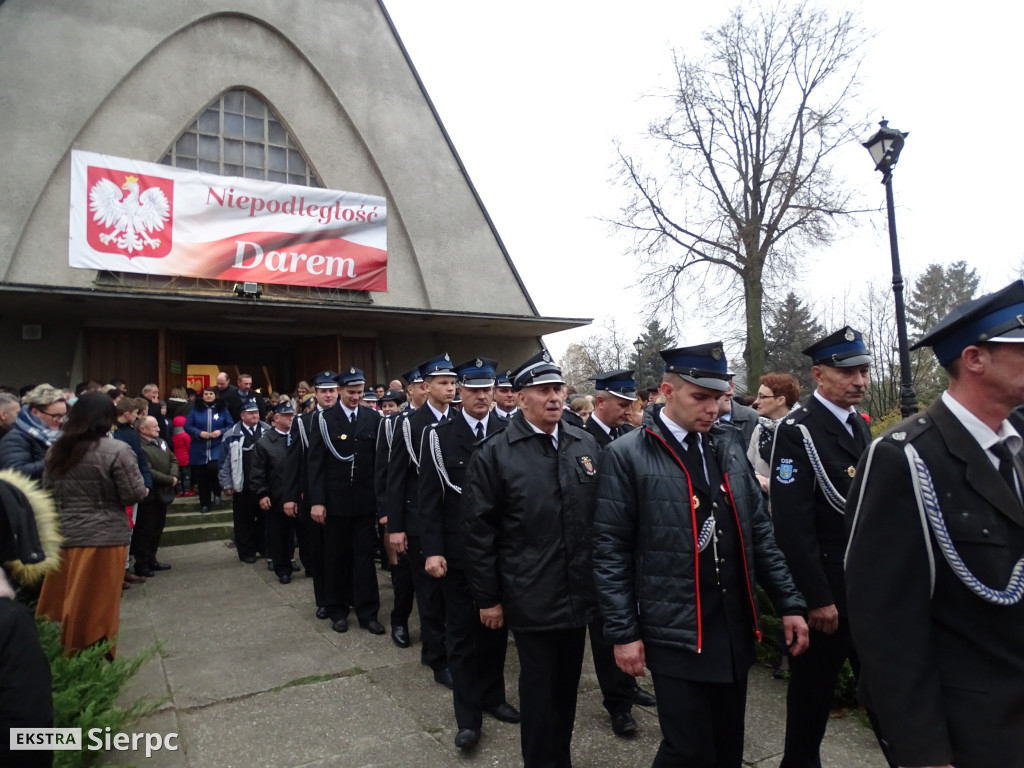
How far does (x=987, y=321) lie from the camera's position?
1.90 m

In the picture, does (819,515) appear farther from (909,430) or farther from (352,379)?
(352,379)

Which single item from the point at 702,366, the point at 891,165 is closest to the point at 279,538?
the point at 702,366

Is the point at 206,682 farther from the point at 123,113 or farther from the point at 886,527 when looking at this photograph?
the point at 123,113

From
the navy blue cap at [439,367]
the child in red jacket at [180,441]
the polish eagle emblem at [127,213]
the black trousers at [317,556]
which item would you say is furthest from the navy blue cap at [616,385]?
the polish eagle emblem at [127,213]

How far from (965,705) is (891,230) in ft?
33.0

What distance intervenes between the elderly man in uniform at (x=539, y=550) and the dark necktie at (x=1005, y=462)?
1879 millimetres

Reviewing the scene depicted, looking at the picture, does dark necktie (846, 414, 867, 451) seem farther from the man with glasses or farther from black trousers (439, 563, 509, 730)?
the man with glasses

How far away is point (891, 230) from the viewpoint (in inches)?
400

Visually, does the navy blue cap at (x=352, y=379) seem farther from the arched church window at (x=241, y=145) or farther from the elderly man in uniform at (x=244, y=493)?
the arched church window at (x=241, y=145)

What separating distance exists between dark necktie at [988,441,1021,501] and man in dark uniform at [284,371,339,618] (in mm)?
5889

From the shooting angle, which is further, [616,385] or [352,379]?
[352,379]

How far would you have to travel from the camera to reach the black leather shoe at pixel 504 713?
4270mm

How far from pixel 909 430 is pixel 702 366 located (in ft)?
3.42

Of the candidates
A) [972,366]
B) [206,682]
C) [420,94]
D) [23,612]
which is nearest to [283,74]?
[420,94]
